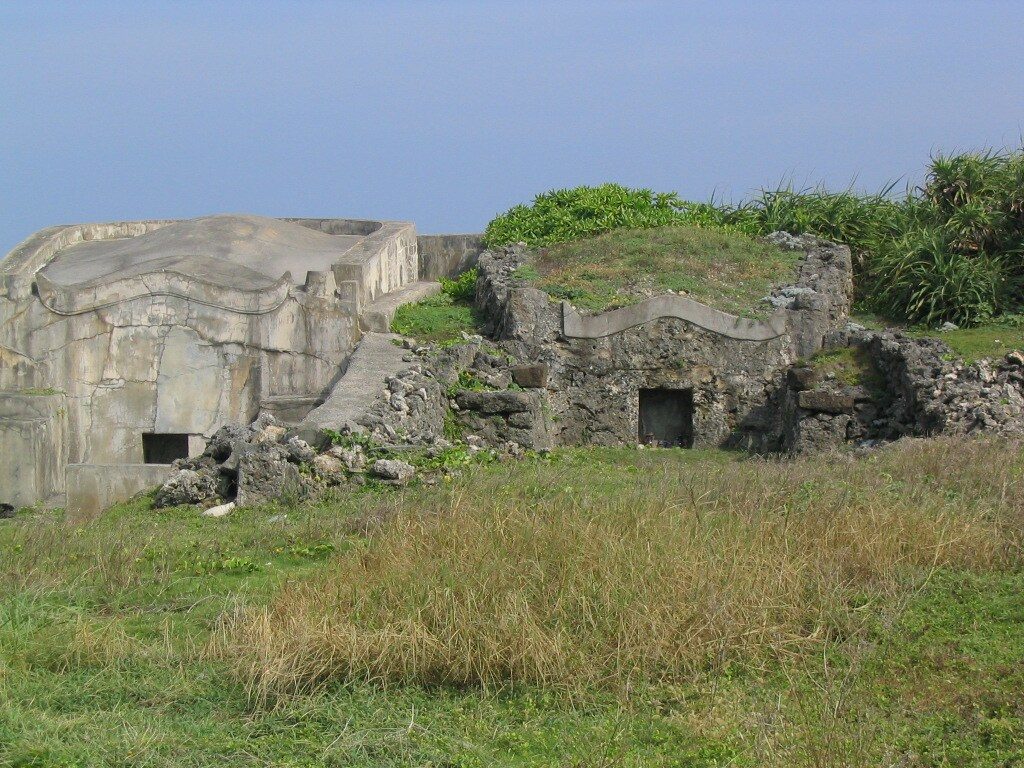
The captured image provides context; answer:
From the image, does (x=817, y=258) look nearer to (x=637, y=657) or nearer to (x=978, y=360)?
(x=978, y=360)

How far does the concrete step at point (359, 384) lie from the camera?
34.8 feet

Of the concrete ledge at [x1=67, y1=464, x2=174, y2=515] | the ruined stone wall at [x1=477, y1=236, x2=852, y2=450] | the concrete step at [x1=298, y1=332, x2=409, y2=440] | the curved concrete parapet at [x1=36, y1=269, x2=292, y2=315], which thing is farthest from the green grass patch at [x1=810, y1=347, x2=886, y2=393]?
the concrete ledge at [x1=67, y1=464, x2=174, y2=515]

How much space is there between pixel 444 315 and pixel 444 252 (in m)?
3.06

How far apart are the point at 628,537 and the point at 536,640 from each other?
1.15m

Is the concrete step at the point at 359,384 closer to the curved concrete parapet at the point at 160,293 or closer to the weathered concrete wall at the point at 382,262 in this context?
the weathered concrete wall at the point at 382,262

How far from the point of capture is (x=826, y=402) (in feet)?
41.1

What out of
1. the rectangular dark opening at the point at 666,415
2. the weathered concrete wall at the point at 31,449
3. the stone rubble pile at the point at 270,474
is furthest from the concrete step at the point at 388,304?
the stone rubble pile at the point at 270,474

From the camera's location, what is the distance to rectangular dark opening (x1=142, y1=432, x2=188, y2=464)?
14.1 m

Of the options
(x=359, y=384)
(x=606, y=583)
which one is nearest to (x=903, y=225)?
(x=359, y=384)

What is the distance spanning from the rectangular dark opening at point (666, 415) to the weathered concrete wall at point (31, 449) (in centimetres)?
636

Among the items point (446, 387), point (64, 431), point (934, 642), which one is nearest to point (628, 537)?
point (934, 642)

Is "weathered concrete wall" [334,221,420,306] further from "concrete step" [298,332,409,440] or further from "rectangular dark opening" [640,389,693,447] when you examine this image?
"rectangular dark opening" [640,389,693,447]

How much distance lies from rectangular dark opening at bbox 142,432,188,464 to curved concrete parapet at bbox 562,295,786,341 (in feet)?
14.8

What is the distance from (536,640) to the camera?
5.27m
